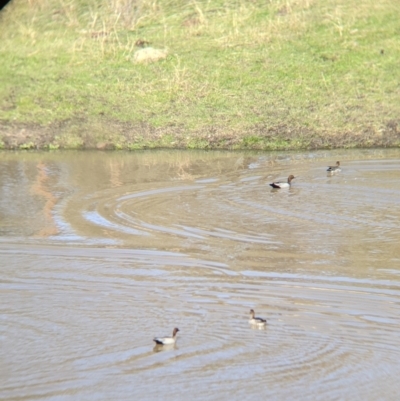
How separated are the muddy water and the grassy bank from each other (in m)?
3.24

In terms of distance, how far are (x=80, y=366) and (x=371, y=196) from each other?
815cm

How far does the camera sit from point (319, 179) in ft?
56.4

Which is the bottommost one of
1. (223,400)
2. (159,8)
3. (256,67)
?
(223,400)

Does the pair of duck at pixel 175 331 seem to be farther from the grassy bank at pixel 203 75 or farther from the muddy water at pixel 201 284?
the grassy bank at pixel 203 75

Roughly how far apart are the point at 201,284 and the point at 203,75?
13129mm

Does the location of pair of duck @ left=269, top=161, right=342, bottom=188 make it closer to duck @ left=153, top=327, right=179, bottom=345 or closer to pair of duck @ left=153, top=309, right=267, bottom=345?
pair of duck @ left=153, top=309, right=267, bottom=345

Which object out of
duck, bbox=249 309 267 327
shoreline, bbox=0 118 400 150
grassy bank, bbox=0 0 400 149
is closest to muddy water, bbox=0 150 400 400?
duck, bbox=249 309 267 327

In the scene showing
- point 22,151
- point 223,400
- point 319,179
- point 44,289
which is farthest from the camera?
point 22,151

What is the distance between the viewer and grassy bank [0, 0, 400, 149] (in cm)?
2150

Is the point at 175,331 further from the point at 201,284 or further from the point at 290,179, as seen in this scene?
the point at 290,179

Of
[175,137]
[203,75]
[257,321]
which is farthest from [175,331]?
[203,75]

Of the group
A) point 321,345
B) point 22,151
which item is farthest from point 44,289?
point 22,151

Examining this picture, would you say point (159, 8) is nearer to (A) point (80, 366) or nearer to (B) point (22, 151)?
(B) point (22, 151)

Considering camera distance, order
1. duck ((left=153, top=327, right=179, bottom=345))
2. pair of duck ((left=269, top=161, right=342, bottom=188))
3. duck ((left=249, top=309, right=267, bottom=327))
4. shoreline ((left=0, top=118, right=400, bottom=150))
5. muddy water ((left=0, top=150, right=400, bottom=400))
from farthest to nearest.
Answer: shoreline ((left=0, top=118, right=400, bottom=150))
pair of duck ((left=269, top=161, right=342, bottom=188))
duck ((left=249, top=309, right=267, bottom=327))
duck ((left=153, top=327, right=179, bottom=345))
muddy water ((left=0, top=150, right=400, bottom=400))
